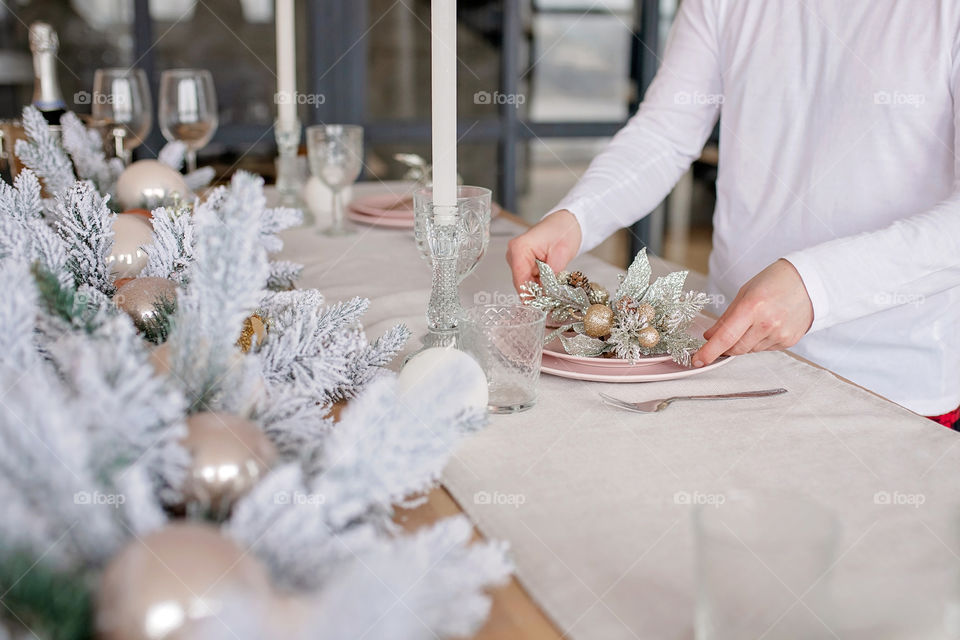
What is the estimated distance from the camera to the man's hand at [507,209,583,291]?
43.9 inches

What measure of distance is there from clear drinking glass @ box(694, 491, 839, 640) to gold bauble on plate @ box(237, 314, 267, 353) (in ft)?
1.47

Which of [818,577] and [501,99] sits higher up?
[501,99]

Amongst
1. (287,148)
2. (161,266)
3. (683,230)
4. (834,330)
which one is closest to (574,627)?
(161,266)

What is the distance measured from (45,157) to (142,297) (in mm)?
470

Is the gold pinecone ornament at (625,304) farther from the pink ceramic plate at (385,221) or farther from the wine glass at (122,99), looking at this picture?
the wine glass at (122,99)

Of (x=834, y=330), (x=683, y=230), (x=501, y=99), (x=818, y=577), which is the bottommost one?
(x=683, y=230)

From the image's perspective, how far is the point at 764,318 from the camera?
0.87 metres

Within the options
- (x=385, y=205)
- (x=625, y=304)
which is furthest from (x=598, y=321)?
(x=385, y=205)

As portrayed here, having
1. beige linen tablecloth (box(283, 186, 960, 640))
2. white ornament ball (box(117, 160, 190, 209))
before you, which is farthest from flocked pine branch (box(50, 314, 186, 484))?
white ornament ball (box(117, 160, 190, 209))

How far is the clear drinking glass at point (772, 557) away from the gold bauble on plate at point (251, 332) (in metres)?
0.45

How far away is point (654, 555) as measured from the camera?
Result: 0.55 metres

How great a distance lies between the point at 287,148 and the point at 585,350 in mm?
1076

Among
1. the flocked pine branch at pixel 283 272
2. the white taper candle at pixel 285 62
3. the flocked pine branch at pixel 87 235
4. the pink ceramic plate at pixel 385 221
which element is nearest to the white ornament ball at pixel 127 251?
the flocked pine branch at pixel 87 235

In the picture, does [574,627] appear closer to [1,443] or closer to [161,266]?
[1,443]
